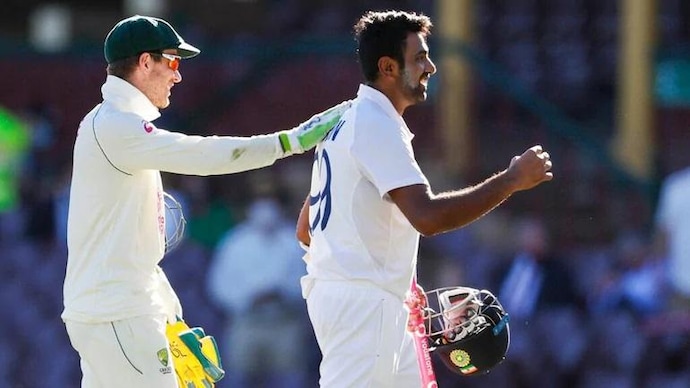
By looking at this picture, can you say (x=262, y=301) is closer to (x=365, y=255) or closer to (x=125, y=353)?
(x=125, y=353)

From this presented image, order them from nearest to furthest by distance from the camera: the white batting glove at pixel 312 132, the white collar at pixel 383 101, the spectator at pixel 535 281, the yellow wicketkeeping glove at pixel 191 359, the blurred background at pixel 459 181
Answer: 1. the white collar at pixel 383 101
2. the white batting glove at pixel 312 132
3. the yellow wicketkeeping glove at pixel 191 359
4. the blurred background at pixel 459 181
5. the spectator at pixel 535 281

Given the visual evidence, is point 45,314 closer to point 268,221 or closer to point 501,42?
point 268,221

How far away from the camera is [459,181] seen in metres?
13.3

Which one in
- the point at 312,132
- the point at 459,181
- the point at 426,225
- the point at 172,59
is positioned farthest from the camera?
the point at 459,181

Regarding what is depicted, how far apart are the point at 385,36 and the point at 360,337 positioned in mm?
1001

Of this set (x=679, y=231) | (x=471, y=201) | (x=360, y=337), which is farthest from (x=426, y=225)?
(x=679, y=231)

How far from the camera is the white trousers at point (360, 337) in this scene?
524 centimetres

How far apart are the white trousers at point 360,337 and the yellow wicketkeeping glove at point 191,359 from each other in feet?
2.20

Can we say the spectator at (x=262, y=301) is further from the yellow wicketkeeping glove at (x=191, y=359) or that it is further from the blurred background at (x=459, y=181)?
the yellow wicketkeeping glove at (x=191, y=359)

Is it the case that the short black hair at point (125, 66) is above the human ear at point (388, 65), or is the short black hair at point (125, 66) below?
above

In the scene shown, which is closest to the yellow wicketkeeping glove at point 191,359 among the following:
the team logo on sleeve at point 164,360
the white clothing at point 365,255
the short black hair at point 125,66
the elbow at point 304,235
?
the team logo on sleeve at point 164,360

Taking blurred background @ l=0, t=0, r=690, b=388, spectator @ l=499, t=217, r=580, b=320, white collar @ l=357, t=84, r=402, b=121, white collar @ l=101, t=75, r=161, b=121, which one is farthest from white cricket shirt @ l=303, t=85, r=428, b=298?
spectator @ l=499, t=217, r=580, b=320

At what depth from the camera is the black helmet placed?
5.61m

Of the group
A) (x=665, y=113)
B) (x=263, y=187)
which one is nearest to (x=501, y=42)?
(x=665, y=113)
